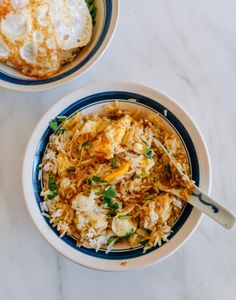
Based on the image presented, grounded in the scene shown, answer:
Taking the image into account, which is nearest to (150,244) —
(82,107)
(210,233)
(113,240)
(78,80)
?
(113,240)

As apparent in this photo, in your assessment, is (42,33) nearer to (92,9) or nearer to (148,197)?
(92,9)

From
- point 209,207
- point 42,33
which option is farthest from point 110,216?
point 42,33

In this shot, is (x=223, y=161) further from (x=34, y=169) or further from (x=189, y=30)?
(x=34, y=169)

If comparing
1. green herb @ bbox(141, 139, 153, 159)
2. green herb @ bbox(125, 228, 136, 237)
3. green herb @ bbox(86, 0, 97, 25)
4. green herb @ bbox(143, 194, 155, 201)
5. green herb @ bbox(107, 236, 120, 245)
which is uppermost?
green herb @ bbox(86, 0, 97, 25)

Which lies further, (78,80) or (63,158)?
(78,80)

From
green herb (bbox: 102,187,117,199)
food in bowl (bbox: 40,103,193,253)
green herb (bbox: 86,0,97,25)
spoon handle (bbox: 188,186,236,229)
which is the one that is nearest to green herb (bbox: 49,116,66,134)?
food in bowl (bbox: 40,103,193,253)

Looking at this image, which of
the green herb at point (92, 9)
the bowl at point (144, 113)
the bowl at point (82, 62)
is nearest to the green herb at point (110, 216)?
the bowl at point (144, 113)

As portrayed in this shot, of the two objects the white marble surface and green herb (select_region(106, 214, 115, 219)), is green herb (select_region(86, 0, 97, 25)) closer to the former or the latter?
the white marble surface
